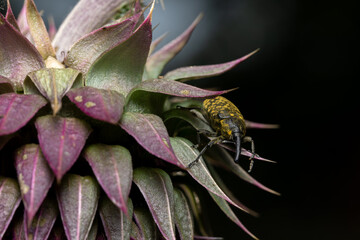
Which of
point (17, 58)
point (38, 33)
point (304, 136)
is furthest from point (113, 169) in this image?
point (304, 136)

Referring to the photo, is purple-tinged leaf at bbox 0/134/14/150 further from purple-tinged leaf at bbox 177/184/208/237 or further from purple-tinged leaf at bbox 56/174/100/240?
purple-tinged leaf at bbox 177/184/208/237

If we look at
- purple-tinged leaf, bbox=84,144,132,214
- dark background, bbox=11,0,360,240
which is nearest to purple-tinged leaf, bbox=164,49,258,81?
purple-tinged leaf, bbox=84,144,132,214

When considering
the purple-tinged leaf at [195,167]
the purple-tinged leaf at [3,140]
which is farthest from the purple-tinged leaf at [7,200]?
the purple-tinged leaf at [195,167]

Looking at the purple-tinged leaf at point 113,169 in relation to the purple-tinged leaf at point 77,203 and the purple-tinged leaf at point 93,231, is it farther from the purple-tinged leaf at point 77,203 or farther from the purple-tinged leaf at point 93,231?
the purple-tinged leaf at point 93,231

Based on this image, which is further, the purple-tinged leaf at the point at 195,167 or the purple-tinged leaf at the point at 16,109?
the purple-tinged leaf at the point at 195,167

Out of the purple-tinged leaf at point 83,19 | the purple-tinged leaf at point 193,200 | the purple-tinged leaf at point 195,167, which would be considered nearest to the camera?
the purple-tinged leaf at point 195,167
